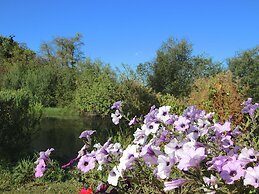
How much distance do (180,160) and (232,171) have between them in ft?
0.72

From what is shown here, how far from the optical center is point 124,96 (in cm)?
1794

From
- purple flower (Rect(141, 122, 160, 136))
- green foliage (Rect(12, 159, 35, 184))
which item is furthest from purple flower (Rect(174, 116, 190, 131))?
green foliage (Rect(12, 159, 35, 184))

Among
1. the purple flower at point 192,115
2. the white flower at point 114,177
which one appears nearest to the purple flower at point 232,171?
the white flower at point 114,177

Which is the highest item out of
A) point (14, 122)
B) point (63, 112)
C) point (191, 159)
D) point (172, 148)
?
point (63, 112)

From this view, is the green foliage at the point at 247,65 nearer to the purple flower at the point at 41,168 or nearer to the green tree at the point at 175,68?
the green tree at the point at 175,68

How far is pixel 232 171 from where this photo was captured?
1.62 metres

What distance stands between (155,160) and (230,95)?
1074 cm

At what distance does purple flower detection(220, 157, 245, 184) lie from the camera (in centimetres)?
159

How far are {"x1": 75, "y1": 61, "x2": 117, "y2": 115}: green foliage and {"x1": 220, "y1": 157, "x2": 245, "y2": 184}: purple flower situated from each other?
52.0 ft

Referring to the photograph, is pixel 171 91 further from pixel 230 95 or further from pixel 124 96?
pixel 230 95

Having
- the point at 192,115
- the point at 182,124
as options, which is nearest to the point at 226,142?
the point at 182,124

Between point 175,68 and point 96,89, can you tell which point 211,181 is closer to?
point 96,89

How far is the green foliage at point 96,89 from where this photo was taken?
18.1 m

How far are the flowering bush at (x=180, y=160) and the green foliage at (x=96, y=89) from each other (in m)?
15.1
